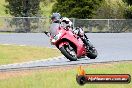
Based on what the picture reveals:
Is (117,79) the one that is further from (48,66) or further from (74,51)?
(48,66)

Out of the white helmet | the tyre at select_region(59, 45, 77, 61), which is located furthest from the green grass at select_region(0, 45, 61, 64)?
the white helmet

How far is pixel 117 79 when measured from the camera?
5.80 m

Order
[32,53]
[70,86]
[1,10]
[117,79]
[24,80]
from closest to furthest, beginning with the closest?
[117,79] < [70,86] < [24,80] < [32,53] < [1,10]

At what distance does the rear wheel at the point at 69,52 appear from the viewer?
9.37 metres

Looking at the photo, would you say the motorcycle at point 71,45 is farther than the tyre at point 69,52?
No

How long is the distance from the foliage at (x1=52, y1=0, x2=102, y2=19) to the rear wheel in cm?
3691

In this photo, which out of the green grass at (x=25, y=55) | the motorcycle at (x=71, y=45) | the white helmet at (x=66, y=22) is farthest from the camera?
the green grass at (x=25, y=55)

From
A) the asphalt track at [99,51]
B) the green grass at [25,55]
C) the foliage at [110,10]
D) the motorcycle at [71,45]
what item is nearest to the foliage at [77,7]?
the foliage at [110,10]

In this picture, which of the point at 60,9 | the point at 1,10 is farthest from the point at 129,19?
the point at 1,10

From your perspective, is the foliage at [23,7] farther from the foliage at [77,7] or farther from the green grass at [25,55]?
the green grass at [25,55]

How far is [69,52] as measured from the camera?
9.59 metres

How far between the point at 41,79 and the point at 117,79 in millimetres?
6125

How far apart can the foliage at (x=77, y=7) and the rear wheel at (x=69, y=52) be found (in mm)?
36909

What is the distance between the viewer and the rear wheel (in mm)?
9367
